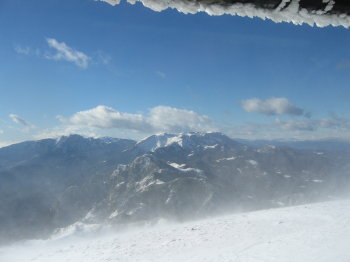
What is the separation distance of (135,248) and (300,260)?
47.5 ft

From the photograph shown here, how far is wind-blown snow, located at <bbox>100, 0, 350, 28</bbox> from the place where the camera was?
137 centimetres

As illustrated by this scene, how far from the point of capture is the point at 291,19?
145 centimetres

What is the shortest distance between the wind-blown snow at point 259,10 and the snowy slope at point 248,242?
1959 centimetres

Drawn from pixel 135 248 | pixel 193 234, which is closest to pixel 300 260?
pixel 193 234

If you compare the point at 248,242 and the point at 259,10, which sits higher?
the point at 259,10

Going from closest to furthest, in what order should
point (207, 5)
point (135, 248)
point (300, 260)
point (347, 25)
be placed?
point (207, 5)
point (347, 25)
point (300, 260)
point (135, 248)

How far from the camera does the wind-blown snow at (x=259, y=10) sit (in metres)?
1.37

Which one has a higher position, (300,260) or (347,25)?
(347,25)

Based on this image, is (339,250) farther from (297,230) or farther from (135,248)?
(135,248)

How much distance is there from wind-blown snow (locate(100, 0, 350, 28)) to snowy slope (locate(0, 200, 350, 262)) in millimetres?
19589

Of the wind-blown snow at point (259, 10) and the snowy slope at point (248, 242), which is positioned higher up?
the wind-blown snow at point (259, 10)

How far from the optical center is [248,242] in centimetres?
2425

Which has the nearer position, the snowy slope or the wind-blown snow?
the wind-blown snow

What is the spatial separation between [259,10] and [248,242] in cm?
2524
